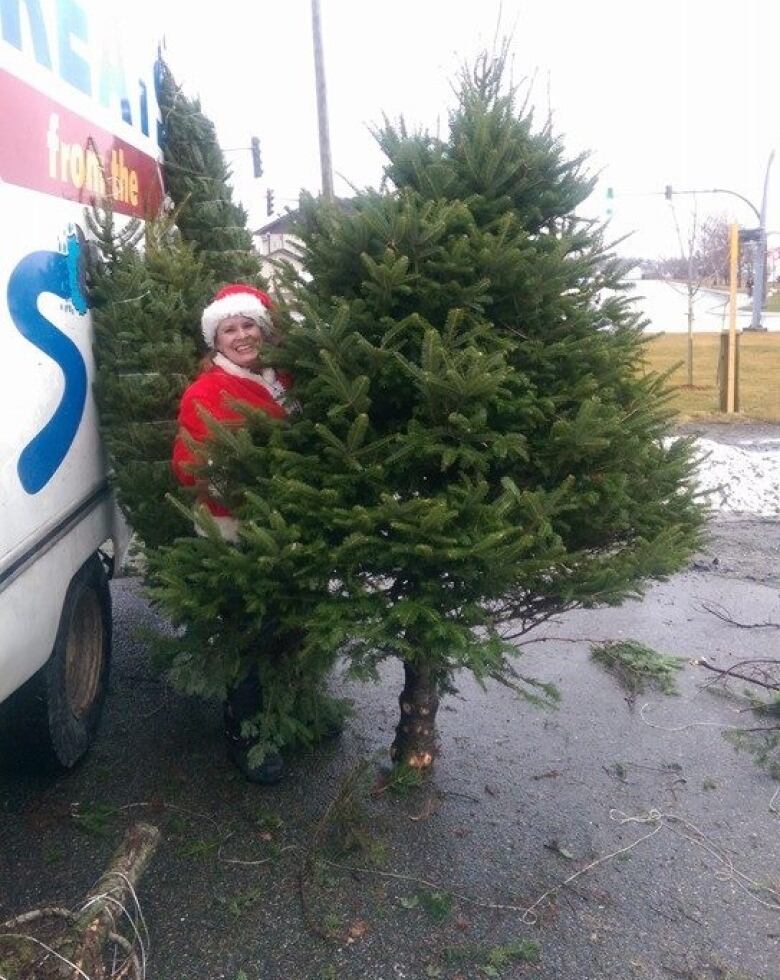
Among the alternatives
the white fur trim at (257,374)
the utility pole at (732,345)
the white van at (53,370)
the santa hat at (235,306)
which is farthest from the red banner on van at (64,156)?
the utility pole at (732,345)

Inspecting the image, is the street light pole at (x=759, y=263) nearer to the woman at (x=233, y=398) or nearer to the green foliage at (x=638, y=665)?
A: the green foliage at (x=638, y=665)

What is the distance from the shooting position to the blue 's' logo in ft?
9.45

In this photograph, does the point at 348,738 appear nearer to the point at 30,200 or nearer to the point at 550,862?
the point at 550,862

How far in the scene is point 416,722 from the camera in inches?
137

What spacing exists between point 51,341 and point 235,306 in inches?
25.7

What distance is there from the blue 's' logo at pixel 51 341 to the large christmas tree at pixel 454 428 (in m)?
0.54

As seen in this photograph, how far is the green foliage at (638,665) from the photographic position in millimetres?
4578

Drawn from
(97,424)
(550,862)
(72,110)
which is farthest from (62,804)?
(72,110)

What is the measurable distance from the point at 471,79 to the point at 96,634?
278cm

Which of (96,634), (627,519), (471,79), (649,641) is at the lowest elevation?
(649,641)

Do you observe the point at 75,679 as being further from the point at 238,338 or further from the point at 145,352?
the point at 238,338

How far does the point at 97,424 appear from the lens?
12.0 feet

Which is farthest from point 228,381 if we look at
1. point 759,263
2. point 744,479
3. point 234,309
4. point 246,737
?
point 759,263

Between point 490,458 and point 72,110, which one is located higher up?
point 72,110
